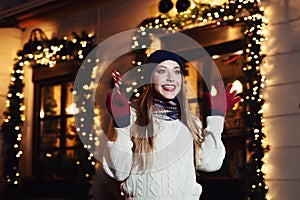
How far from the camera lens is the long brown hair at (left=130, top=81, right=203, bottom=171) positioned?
2266mm

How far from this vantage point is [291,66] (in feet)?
15.2

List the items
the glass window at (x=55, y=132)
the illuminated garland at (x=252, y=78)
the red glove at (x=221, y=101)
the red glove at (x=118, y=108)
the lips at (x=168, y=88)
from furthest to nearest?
the glass window at (x=55, y=132) < the illuminated garland at (x=252, y=78) < the red glove at (x=221, y=101) < the lips at (x=168, y=88) < the red glove at (x=118, y=108)

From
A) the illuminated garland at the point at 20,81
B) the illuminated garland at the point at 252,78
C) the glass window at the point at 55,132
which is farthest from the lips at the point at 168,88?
the illuminated garland at the point at 20,81

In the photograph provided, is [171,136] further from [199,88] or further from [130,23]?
[130,23]

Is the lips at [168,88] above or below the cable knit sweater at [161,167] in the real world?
above

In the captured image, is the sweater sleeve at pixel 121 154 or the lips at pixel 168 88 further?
the lips at pixel 168 88

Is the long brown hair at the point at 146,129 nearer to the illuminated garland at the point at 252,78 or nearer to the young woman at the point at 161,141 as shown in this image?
the young woman at the point at 161,141

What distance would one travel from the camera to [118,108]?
2.22 metres

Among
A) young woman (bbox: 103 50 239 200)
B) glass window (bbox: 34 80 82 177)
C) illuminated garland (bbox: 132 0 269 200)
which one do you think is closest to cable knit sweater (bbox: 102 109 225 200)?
young woman (bbox: 103 50 239 200)

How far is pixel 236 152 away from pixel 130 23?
194cm

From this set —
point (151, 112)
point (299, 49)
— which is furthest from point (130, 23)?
point (151, 112)

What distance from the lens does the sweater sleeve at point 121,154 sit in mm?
2232

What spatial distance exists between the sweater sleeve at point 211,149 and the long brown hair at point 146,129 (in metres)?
0.03

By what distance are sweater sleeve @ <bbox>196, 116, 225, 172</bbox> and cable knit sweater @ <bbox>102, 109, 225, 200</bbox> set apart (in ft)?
0.27
